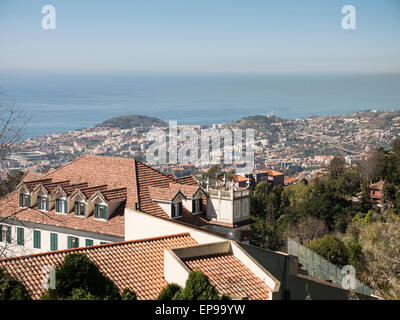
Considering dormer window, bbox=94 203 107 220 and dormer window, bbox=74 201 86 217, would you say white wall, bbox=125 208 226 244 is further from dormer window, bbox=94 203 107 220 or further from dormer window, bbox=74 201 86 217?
dormer window, bbox=74 201 86 217

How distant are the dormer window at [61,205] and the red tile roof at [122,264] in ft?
28.0

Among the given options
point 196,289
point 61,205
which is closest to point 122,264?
point 196,289

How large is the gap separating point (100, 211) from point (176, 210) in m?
2.51

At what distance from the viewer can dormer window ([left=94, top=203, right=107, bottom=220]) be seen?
19.8 metres

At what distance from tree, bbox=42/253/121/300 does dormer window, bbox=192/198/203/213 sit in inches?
419

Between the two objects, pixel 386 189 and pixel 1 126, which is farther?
pixel 386 189

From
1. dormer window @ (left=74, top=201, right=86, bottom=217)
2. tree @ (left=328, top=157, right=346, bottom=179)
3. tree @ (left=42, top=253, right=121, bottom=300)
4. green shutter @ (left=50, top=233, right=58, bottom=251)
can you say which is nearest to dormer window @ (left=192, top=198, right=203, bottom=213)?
dormer window @ (left=74, top=201, right=86, bottom=217)

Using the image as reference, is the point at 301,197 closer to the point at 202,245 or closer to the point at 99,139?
the point at 202,245

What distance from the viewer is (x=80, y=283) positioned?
32.6 ft

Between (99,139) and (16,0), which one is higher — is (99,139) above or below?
below

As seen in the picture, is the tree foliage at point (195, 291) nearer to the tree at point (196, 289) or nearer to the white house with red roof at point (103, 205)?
the tree at point (196, 289)

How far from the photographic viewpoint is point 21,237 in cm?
2081

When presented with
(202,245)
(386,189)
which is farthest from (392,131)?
(202,245)

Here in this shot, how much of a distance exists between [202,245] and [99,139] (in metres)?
95.3
